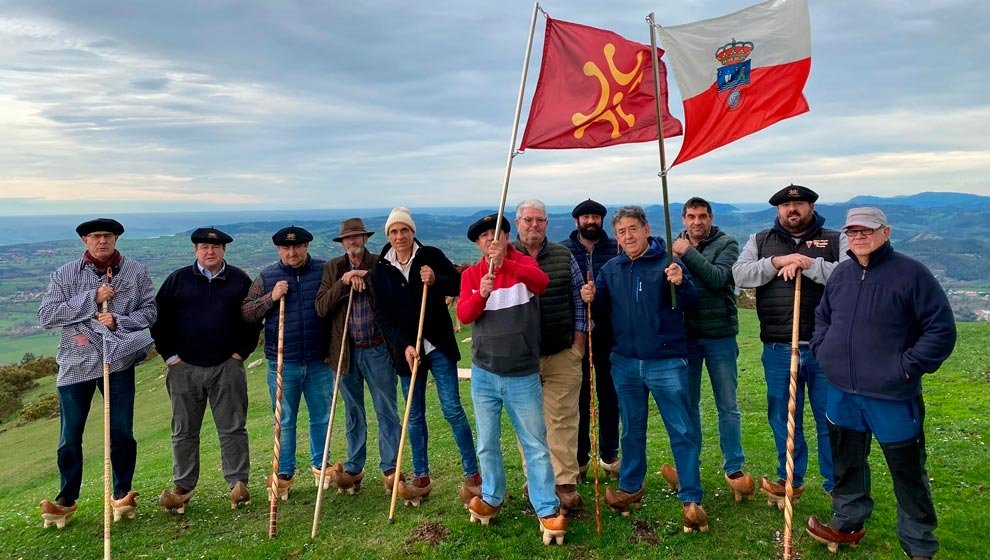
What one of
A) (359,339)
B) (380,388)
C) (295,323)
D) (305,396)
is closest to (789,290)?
(380,388)

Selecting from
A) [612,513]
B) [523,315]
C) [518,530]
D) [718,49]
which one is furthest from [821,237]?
[518,530]

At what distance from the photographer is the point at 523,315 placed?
23.0 feet

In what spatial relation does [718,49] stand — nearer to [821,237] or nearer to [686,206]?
[686,206]

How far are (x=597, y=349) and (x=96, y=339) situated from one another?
756cm

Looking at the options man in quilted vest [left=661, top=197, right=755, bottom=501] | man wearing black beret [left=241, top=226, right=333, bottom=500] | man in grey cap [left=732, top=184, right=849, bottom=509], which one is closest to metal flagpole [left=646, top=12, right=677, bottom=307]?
man in quilted vest [left=661, top=197, right=755, bottom=501]

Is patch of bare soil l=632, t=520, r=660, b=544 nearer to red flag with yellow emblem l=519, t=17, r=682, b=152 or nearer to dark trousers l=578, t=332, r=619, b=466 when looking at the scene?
dark trousers l=578, t=332, r=619, b=466

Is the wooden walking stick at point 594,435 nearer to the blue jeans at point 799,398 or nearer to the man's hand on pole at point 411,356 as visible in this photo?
the blue jeans at point 799,398

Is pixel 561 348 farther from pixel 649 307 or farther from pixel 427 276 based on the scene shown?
pixel 427 276

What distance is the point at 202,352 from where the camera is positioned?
884cm

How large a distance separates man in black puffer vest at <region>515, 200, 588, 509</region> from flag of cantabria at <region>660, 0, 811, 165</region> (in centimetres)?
206

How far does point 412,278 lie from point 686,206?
13.7 ft

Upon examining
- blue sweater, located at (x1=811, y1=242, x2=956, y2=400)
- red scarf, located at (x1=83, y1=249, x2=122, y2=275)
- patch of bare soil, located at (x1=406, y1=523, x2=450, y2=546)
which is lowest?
patch of bare soil, located at (x1=406, y1=523, x2=450, y2=546)

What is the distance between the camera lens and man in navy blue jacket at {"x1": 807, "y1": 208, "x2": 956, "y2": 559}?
5766 millimetres

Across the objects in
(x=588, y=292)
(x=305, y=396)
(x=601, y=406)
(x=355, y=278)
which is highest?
(x=355, y=278)
